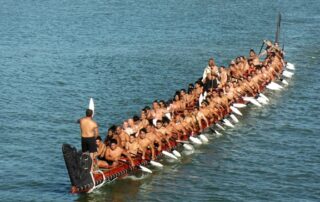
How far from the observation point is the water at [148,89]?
2936 cm

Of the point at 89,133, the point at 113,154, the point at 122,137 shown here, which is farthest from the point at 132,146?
the point at 89,133

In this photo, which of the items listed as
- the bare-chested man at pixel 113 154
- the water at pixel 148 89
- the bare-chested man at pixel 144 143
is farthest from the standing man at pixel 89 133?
the bare-chested man at pixel 144 143

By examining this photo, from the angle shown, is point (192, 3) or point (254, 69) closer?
point (254, 69)

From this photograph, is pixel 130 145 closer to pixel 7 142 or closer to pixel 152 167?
pixel 152 167

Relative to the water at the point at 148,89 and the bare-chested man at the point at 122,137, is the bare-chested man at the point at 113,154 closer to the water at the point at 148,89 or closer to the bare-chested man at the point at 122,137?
the bare-chested man at the point at 122,137

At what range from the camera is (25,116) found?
38969mm

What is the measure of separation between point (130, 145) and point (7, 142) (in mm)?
7844

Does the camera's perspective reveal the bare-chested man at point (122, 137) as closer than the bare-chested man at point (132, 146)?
Yes

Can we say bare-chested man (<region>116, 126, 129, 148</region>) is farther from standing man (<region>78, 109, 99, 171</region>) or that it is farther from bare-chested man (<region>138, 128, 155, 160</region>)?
standing man (<region>78, 109, 99, 171</region>)

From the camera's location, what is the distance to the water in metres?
29.4

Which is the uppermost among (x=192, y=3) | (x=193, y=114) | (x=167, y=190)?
(x=192, y=3)

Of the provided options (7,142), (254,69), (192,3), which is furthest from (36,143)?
(192,3)

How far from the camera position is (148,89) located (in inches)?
1781

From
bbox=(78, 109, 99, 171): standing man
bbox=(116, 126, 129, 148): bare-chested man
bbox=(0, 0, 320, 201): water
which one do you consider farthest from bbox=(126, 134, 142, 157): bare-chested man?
bbox=(78, 109, 99, 171): standing man
